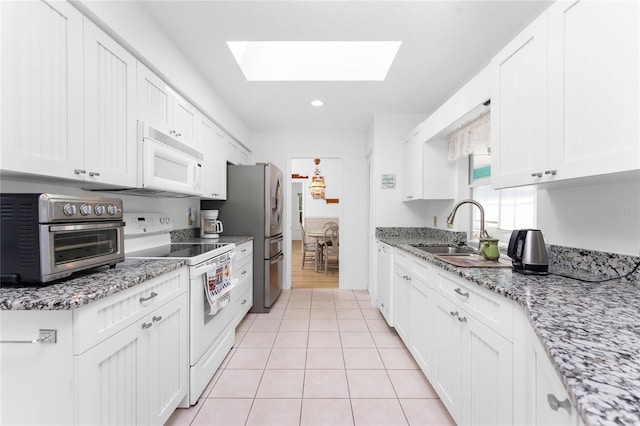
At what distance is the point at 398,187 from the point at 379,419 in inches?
101

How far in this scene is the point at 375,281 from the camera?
3.52 m

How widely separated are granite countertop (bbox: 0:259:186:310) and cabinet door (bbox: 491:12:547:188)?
1.85 m

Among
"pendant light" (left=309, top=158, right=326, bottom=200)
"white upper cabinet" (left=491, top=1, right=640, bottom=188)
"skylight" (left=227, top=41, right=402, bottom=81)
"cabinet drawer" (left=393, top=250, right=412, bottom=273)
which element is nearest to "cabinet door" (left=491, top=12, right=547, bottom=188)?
"white upper cabinet" (left=491, top=1, right=640, bottom=188)

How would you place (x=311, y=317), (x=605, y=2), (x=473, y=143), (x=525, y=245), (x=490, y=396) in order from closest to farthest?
(x=605, y=2), (x=490, y=396), (x=525, y=245), (x=473, y=143), (x=311, y=317)

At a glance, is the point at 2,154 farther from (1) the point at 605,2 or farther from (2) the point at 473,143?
(2) the point at 473,143

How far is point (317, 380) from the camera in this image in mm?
1977

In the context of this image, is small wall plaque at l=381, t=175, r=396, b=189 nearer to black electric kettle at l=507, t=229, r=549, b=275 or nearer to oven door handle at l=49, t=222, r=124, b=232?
black electric kettle at l=507, t=229, r=549, b=275

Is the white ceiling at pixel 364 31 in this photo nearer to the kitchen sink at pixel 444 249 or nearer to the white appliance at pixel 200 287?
the white appliance at pixel 200 287

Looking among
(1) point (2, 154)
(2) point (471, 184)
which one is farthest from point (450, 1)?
(1) point (2, 154)

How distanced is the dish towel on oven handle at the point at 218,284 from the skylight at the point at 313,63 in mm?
1770

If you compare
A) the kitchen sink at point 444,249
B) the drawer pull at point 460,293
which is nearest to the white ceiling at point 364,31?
the kitchen sink at point 444,249

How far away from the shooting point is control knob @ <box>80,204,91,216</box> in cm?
118

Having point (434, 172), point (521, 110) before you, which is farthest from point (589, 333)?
point (434, 172)

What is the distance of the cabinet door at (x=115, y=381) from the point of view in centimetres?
98
